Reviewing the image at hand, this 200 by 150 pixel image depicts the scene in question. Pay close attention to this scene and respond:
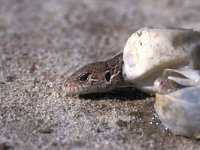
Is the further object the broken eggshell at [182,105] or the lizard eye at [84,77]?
the lizard eye at [84,77]

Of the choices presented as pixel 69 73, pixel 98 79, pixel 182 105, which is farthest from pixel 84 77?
pixel 182 105

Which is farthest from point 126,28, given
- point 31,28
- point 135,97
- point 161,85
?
point 161,85

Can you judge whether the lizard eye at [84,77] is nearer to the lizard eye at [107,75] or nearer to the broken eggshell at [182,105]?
the lizard eye at [107,75]

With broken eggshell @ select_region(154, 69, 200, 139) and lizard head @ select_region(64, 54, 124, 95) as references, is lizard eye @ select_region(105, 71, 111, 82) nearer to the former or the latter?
lizard head @ select_region(64, 54, 124, 95)

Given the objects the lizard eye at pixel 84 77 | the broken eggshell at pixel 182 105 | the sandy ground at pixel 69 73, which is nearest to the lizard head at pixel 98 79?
the lizard eye at pixel 84 77

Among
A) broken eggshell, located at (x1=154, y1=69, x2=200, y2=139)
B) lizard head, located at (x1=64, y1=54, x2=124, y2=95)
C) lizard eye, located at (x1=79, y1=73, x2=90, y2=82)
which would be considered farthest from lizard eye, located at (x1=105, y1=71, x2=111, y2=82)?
broken eggshell, located at (x1=154, y1=69, x2=200, y2=139)

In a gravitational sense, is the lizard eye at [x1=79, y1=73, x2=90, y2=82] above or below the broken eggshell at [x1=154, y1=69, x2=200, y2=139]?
above

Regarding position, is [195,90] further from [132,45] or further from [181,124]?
[132,45]
